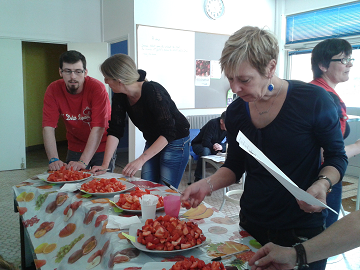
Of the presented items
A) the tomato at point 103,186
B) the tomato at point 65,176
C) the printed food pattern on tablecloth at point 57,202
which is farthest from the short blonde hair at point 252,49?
the tomato at point 65,176

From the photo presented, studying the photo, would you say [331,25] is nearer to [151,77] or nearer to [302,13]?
[302,13]

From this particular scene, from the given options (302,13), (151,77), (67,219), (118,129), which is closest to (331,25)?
(302,13)

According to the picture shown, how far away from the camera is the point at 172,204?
4.05 feet

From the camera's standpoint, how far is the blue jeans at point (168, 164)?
2104mm

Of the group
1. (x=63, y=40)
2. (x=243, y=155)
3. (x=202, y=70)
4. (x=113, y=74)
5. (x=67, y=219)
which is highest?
(x=63, y=40)

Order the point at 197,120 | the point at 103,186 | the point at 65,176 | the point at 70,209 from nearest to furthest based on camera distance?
the point at 70,209 → the point at 103,186 → the point at 65,176 → the point at 197,120

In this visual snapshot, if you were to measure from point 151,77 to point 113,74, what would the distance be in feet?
9.94

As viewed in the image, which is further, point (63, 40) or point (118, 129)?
point (63, 40)

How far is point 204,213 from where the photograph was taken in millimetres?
1321

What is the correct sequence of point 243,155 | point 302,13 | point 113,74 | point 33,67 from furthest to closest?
point 33,67
point 302,13
point 113,74
point 243,155

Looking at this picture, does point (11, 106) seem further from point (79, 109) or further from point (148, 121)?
point (148, 121)

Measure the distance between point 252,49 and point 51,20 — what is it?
503 cm

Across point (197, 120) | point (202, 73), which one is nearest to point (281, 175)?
point (197, 120)

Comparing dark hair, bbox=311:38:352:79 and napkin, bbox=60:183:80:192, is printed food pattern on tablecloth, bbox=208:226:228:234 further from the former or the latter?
dark hair, bbox=311:38:352:79
